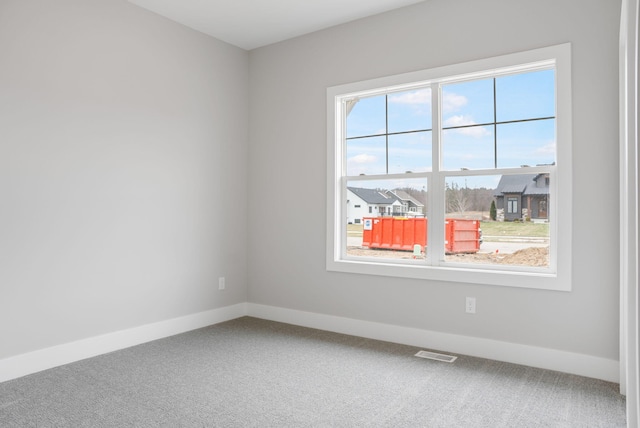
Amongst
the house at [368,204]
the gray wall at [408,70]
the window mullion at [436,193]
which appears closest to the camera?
the gray wall at [408,70]

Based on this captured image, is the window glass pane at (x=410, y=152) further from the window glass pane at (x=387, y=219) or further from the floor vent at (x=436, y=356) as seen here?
the floor vent at (x=436, y=356)

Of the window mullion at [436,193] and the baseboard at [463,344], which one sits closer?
the baseboard at [463,344]

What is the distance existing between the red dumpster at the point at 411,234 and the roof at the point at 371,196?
15 centimetres

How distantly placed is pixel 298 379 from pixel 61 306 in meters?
1.73

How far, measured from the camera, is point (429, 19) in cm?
351

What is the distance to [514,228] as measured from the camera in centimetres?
325

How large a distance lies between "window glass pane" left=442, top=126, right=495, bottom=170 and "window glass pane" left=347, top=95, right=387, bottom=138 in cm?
59

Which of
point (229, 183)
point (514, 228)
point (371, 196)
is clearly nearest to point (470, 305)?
point (514, 228)

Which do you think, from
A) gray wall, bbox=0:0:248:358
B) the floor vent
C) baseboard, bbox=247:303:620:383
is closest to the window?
baseboard, bbox=247:303:620:383

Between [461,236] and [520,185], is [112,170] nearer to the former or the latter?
[461,236]

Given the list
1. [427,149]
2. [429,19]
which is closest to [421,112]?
[427,149]

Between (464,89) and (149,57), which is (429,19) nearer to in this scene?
(464,89)

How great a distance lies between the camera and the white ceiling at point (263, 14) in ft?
11.7

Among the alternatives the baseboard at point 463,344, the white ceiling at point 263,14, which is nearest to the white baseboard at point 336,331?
the baseboard at point 463,344
